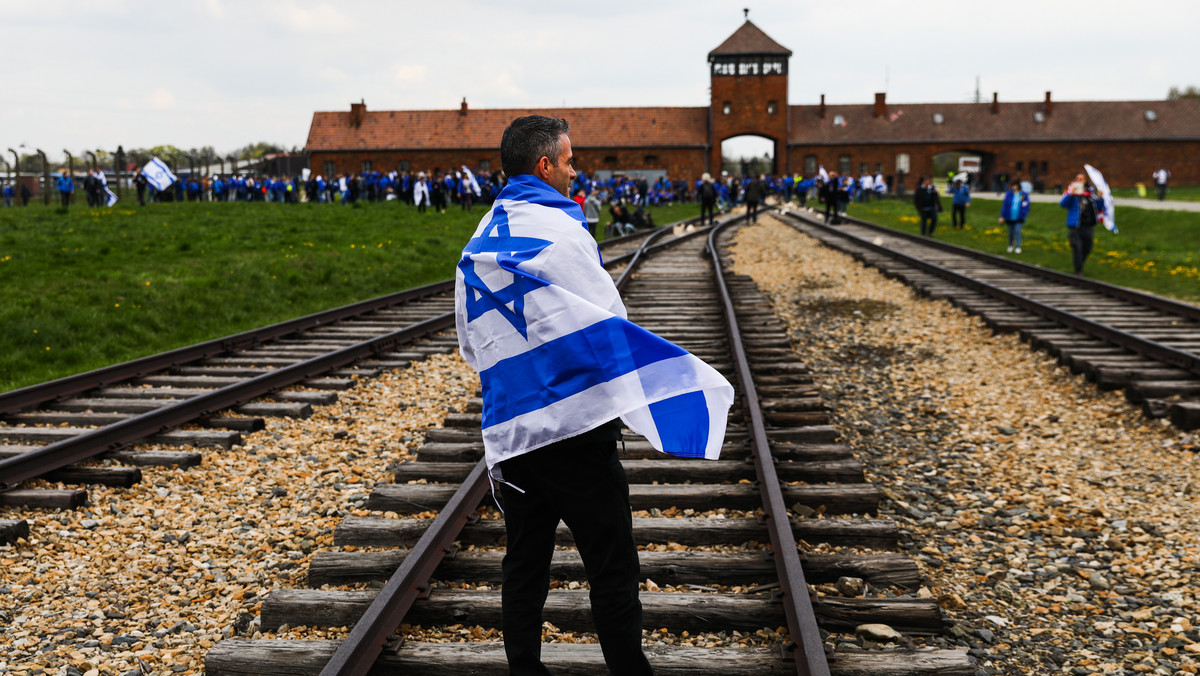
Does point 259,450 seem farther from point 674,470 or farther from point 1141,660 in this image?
point 1141,660

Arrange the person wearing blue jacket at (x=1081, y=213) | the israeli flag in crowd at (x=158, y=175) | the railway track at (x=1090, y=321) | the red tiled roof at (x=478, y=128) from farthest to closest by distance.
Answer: the red tiled roof at (x=478, y=128)
the israeli flag in crowd at (x=158, y=175)
the person wearing blue jacket at (x=1081, y=213)
the railway track at (x=1090, y=321)

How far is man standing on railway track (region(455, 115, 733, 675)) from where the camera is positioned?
2557 millimetres

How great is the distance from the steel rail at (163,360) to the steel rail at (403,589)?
4.70 meters

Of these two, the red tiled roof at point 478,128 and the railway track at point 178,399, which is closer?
the railway track at point 178,399

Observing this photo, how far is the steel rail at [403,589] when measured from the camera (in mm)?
3172

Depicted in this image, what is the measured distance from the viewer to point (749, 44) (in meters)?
67.1

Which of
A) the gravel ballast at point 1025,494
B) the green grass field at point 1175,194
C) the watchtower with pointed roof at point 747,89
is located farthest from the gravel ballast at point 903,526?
the watchtower with pointed roof at point 747,89

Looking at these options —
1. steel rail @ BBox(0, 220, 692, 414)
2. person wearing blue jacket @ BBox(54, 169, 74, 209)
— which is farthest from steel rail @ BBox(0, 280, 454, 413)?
person wearing blue jacket @ BBox(54, 169, 74, 209)

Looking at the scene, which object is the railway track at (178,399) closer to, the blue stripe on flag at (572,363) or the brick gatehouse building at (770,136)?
the blue stripe on flag at (572,363)

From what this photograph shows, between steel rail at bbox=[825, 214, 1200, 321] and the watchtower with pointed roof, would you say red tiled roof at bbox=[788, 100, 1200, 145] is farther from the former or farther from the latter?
steel rail at bbox=[825, 214, 1200, 321]

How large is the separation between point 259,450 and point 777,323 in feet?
20.4

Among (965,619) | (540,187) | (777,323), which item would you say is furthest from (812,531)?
(777,323)

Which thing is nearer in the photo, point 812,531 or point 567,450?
point 567,450

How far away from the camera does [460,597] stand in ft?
12.3
